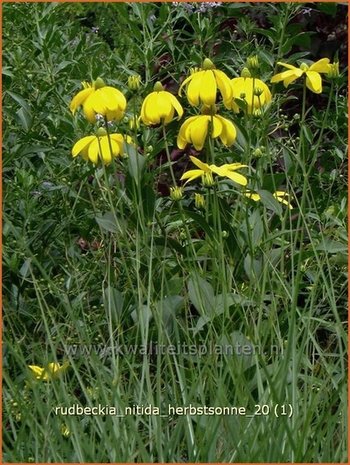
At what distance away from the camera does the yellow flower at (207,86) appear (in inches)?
87.5

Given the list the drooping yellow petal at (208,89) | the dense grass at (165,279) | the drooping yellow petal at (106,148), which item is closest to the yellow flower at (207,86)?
the drooping yellow petal at (208,89)

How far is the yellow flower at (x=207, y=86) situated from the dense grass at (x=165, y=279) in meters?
0.12

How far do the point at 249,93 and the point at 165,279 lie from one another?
0.52 metres

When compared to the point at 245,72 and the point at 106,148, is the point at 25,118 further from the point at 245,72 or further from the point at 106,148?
the point at 245,72

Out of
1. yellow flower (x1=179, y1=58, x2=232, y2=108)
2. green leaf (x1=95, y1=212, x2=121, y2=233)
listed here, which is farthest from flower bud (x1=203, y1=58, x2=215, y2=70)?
green leaf (x1=95, y1=212, x2=121, y2=233)

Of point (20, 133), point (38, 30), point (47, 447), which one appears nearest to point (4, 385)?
point (47, 447)

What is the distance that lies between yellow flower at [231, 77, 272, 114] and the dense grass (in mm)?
77

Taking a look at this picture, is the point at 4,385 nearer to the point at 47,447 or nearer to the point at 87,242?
the point at 47,447

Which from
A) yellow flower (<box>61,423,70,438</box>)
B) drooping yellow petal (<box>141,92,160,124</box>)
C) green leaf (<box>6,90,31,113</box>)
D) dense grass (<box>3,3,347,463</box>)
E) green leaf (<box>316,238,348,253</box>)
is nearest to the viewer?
dense grass (<box>3,3,347,463</box>)

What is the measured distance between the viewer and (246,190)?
242 centimetres

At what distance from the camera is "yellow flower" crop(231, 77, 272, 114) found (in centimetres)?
234

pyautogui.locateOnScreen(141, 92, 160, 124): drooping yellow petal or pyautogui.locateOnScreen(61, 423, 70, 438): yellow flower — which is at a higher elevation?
pyautogui.locateOnScreen(141, 92, 160, 124): drooping yellow petal

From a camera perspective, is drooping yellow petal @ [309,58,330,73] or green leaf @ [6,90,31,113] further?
green leaf @ [6,90,31,113]

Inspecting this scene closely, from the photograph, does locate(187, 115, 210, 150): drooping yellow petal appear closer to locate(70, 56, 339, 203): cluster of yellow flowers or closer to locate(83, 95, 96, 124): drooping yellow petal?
locate(70, 56, 339, 203): cluster of yellow flowers
